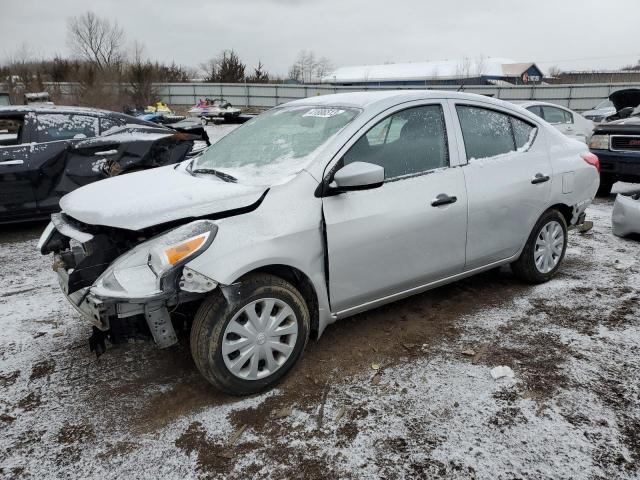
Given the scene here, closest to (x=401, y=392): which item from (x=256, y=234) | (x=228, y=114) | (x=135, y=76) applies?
(x=256, y=234)

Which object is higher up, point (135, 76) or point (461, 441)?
point (135, 76)

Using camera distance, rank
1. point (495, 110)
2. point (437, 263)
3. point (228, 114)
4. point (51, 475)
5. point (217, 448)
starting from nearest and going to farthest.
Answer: point (51, 475), point (217, 448), point (437, 263), point (495, 110), point (228, 114)

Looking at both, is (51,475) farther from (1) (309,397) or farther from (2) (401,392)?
(2) (401,392)

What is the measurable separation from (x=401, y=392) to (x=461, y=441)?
48 cm

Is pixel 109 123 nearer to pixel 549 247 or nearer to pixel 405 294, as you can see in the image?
pixel 405 294

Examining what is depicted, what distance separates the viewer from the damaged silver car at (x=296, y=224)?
2.57 metres

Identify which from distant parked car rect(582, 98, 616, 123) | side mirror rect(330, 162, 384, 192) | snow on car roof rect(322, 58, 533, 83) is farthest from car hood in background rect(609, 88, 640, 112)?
snow on car roof rect(322, 58, 533, 83)

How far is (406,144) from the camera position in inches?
132

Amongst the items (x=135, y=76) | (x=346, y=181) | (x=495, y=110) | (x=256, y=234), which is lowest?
(x=256, y=234)

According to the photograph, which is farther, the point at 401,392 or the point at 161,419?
the point at 401,392

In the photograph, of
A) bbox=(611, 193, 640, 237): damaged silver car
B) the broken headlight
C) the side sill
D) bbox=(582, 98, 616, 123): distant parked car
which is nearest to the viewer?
the broken headlight

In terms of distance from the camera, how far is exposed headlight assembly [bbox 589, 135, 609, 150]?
295 inches

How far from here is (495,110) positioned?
3910mm

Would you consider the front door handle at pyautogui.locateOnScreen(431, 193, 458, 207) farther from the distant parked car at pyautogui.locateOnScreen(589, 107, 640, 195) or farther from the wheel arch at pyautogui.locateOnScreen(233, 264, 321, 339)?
the distant parked car at pyautogui.locateOnScreen(589, 107, 640, 195)
